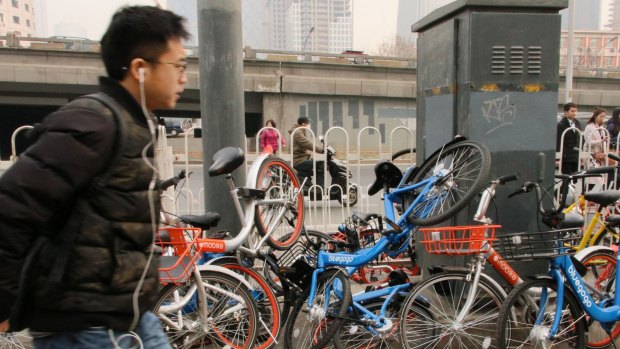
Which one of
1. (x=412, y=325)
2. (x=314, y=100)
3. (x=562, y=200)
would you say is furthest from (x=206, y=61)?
(x=314, y=100)

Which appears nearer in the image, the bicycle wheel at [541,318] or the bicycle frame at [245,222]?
the bicycle wheel at [541,318]

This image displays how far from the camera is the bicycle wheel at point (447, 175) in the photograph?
122 inches

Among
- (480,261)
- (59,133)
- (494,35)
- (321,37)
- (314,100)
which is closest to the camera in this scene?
(59,133)

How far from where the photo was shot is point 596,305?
3.28 metres

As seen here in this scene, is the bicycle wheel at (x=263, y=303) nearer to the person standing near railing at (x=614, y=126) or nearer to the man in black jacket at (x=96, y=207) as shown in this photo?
the man in black jacket at (x=96, y=207)

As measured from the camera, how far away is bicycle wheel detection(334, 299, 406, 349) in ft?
10.6

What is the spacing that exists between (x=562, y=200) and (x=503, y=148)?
2.47ft

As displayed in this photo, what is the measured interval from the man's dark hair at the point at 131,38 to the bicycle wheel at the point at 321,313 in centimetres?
205

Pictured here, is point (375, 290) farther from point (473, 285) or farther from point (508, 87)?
point (508, 87)

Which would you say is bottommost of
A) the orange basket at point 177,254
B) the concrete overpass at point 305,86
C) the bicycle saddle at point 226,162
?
the orange basket at point 177,254

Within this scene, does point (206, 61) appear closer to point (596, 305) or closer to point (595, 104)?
point (596, 305)

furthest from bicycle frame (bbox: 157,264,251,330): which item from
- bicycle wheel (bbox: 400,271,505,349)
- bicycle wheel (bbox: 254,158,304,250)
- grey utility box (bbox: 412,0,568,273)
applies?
grey utility box (bbox: 412,0,568,273)

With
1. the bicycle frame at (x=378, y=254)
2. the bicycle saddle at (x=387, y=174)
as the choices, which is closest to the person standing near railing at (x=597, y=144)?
the bicycle saddle at (x=387, y=174)

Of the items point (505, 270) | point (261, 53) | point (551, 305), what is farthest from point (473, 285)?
point (261, 53)
